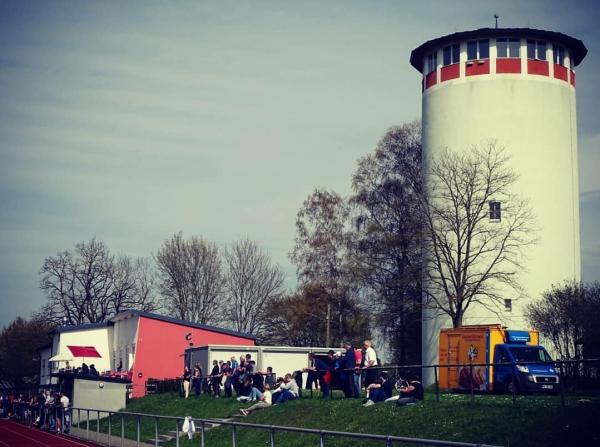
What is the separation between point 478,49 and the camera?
157ft

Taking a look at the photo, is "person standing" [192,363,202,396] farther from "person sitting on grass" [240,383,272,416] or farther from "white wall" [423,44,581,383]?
"white wall" [423,44,581,383]

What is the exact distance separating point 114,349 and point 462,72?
30175mm

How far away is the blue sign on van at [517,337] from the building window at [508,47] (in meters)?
18.5

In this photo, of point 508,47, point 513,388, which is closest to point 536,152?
point 508,47

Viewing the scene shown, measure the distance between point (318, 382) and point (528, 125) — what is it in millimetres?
19711

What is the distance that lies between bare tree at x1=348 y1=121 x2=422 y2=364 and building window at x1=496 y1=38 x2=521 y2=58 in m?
10.0

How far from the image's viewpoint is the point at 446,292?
46062 mm

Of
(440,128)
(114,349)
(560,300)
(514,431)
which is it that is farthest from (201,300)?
(514,431)

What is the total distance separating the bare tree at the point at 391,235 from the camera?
53938mm

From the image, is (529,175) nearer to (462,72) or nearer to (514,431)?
(462,72)

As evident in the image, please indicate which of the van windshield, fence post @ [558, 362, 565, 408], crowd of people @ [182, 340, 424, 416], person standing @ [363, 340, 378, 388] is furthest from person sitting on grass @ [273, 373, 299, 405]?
fence post @ [558, 362, 565, 408]

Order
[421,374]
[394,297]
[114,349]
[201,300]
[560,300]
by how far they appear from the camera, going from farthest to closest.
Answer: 1. [201,300]
2. [114,349]
3. [394,297]
4. [560,300]
5. [421,374]

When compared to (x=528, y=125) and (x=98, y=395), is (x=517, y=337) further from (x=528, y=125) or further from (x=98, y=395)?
(x=98, y=395)

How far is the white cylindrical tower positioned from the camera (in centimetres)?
4628
